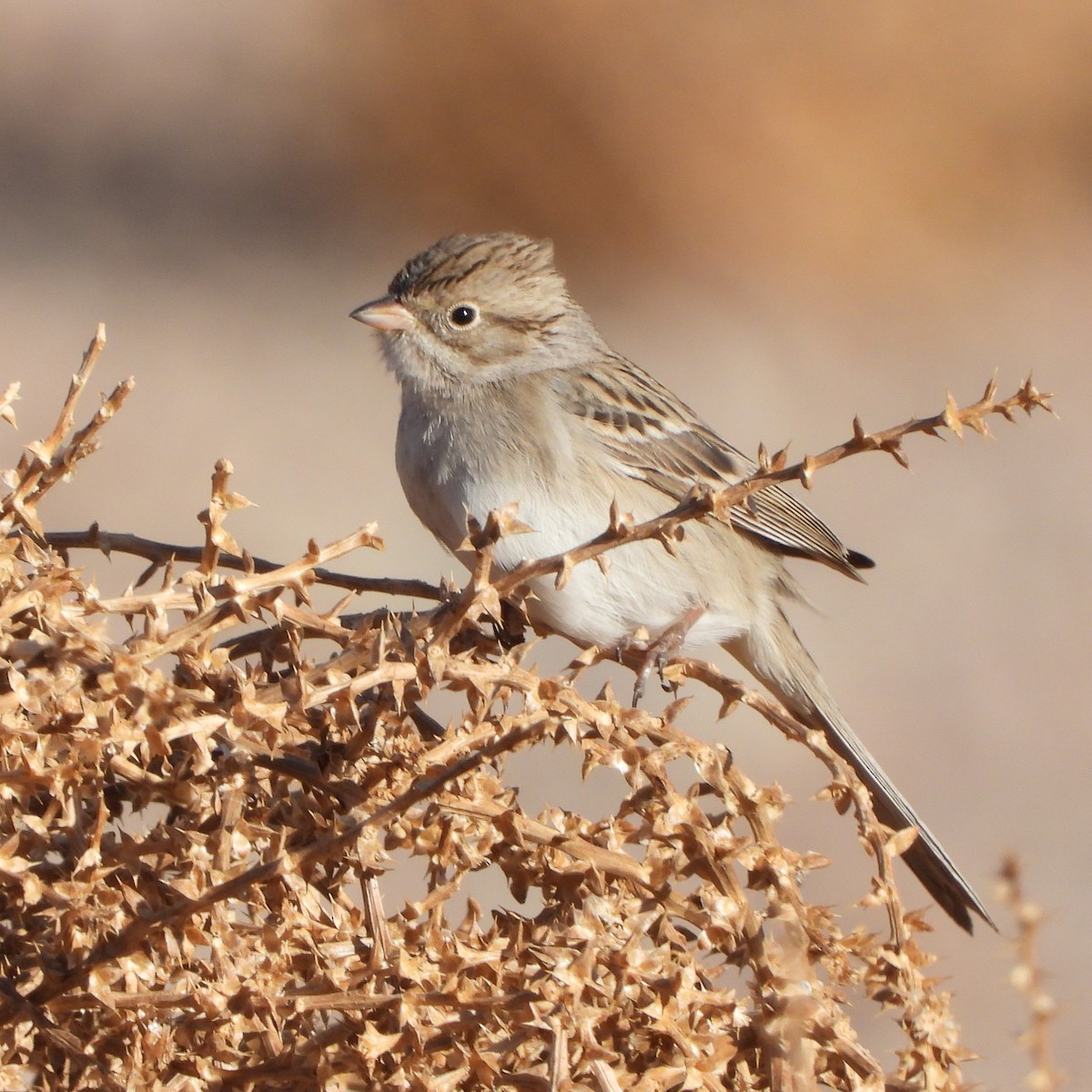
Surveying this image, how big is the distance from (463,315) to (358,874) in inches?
83.1

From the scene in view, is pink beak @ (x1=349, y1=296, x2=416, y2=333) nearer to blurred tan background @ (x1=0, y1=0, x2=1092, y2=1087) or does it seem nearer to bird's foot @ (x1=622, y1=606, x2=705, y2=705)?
bird's foot @ (x1=622, y1=606, x2=705, y2=705)

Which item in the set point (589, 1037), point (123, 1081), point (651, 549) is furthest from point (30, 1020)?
point (651, 549)

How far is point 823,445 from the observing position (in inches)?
309

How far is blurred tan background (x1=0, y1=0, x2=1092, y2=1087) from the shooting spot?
293 inches

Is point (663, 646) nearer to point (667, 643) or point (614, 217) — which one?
point (667, 643)

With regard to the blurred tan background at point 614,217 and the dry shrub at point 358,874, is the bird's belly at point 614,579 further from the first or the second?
the blurred tan background at point 614,217

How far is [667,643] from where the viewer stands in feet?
8.78

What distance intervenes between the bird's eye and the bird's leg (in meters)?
0.73

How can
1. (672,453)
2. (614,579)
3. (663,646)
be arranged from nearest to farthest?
(663,646), (614,579), (672,453)

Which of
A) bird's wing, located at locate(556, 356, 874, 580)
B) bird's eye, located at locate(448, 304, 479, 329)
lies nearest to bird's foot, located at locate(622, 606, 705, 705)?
bird's wing, located at locate(556, 356, 874, 580)

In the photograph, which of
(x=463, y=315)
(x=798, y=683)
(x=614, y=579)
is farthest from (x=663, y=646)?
(x=463, y=315)

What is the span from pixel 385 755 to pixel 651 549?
5.55ft

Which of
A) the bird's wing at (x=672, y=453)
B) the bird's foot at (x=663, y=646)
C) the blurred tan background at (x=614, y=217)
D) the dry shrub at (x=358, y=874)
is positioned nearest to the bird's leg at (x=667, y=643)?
the bird's foot at (x=663, y=646)

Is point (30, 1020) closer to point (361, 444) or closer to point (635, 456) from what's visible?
point (635, 456)
